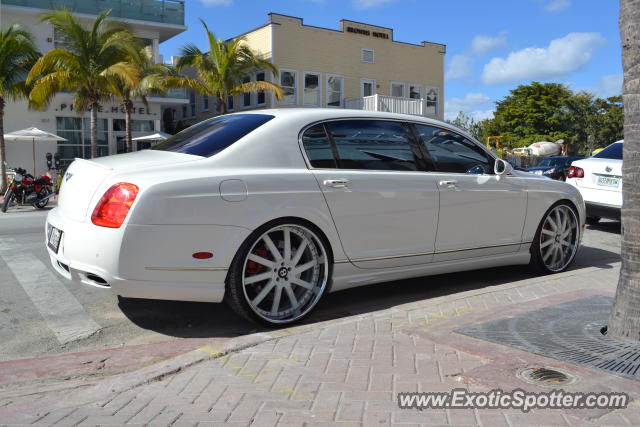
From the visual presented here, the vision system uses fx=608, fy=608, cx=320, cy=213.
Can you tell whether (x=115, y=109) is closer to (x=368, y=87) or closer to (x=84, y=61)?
(x=84, y=61)

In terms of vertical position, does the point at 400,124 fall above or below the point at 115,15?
below

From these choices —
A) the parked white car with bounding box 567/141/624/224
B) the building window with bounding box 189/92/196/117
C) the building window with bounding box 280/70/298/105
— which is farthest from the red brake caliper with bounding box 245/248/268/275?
the building window with bounding box 189/92/196/117

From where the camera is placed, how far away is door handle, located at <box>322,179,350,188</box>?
4609 mm

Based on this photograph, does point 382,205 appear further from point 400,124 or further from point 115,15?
point 115,15

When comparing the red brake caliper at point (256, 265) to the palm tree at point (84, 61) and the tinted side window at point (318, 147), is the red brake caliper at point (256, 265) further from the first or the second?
the palm tree at point (84, 61)

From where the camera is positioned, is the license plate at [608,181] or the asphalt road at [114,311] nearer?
the asphalt road at [114,311]

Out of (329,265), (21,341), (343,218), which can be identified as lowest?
(21,341)

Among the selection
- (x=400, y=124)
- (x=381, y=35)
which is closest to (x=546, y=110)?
(x=381, y=35)

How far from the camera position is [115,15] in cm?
2853

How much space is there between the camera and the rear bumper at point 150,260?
12.9ft

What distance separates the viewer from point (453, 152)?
5594 mm

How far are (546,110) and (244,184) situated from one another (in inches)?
2361

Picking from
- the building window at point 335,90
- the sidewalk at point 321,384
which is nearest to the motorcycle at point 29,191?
the sidewalk at point 321,384

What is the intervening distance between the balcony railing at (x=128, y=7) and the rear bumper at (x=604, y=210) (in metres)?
23.9
